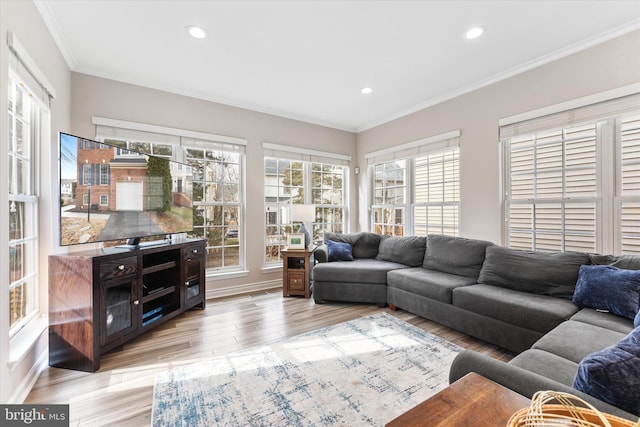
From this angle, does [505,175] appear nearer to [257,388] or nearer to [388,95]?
[388,95]

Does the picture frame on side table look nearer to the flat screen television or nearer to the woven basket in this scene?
the flat screen television

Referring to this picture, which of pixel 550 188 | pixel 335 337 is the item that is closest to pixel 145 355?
pixel 335 337

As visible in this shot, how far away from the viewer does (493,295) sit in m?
2.60

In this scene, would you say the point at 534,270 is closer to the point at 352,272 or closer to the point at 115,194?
the point at 352,272

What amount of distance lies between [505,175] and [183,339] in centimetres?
396

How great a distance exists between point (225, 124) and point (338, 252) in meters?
2.47

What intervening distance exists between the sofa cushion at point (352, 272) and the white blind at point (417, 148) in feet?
5.69

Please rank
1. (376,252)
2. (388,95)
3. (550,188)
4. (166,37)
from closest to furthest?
(166,37) → (550,188) → (388,95) → (376,252)

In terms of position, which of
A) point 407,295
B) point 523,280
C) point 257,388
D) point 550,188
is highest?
point 550,188

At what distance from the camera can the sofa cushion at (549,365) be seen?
1401 millimetres

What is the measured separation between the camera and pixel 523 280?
2.72 m

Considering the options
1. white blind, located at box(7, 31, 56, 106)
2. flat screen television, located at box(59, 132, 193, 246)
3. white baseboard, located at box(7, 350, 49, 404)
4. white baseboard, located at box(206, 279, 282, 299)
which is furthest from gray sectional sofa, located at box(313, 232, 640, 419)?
white blind, located at box(7, 31, 56, 106)

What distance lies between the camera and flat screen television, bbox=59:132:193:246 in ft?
7.54

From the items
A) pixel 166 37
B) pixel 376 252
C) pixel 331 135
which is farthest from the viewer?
pixel 331 135
